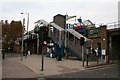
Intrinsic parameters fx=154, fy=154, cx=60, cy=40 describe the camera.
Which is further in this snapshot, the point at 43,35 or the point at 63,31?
the point at 63,31

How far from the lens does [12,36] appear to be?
171 feet

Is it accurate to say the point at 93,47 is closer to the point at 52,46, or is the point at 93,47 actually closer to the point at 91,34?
the point at 91,34

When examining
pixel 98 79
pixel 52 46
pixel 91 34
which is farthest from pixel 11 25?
pixel 98 79

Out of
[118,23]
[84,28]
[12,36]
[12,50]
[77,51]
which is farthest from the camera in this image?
[12,50]

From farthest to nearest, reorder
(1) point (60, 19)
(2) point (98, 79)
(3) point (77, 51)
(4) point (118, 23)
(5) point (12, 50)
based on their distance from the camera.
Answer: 1. (5) point (12, 50)
2. (1) point (60, 19)
3. (4) point (118, 23)
4. (3) point (77, 51)
5. (2) point (98, 79)

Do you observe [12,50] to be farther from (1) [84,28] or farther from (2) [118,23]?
(2) [118,23]

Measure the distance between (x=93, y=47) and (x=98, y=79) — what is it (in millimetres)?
18637

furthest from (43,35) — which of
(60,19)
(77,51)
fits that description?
(60,19)

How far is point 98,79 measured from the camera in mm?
9805

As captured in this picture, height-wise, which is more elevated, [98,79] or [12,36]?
[12,36]

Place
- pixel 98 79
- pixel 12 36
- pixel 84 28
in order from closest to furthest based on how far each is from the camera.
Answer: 1. pixel 98 79
2. pixel 84 28
3. pixel 12 36

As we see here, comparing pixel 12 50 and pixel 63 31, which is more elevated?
pixel 63 31

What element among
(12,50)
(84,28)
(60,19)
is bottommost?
(12,50)

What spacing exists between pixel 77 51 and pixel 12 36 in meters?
34.5
